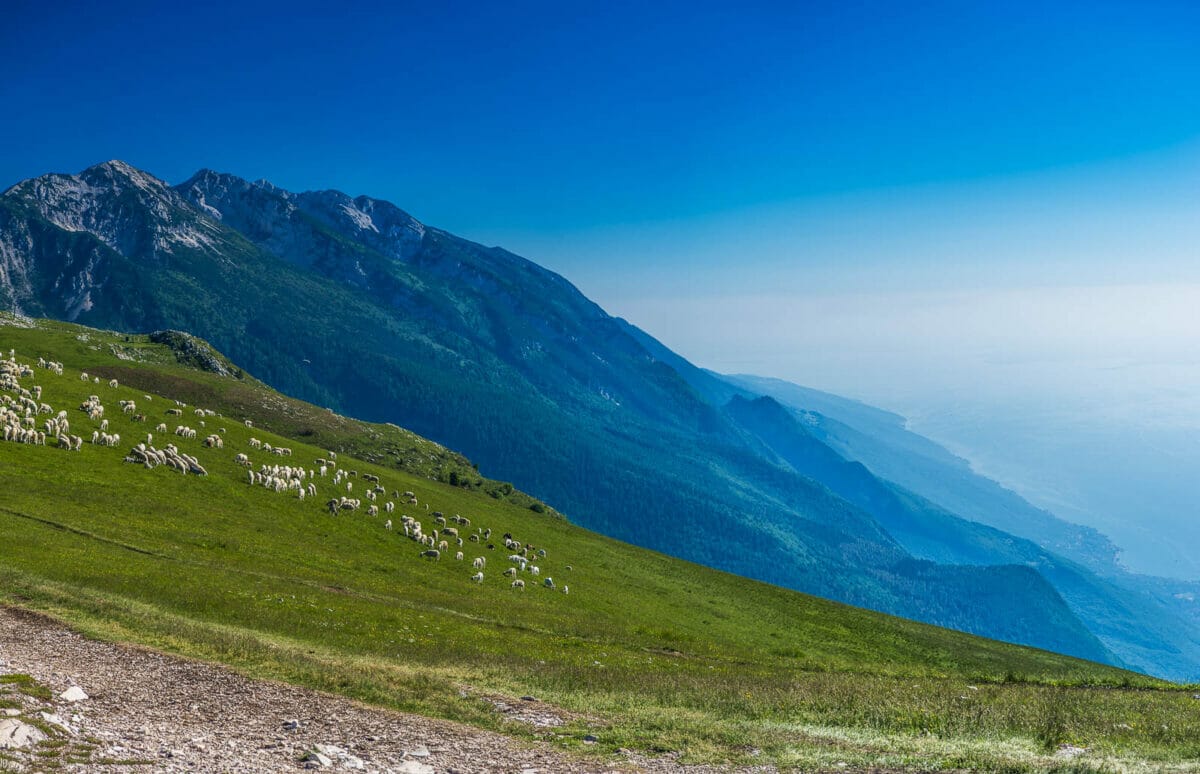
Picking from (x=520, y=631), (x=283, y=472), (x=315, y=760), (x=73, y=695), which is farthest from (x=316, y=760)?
(x=283, y=472)

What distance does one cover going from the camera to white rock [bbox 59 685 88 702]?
1914 cm

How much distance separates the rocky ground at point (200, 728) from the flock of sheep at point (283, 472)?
1668 inches

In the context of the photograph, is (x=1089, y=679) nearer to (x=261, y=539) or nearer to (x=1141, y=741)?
(x=1141, y=741)

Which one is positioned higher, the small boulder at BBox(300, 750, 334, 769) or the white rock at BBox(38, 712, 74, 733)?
the small boulder at BBox(300, 750, 334, 769)

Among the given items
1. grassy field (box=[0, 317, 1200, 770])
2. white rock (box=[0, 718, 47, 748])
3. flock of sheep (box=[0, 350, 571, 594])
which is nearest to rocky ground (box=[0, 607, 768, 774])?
white rock (box=[0, 718, 47, 748])

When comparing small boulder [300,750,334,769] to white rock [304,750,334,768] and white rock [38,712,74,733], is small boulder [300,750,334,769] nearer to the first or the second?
white rock [304,750,334,768]

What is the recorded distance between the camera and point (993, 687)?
39.5 m

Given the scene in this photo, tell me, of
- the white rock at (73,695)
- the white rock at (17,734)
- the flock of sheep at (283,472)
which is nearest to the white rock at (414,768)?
the white rock at (17,734)

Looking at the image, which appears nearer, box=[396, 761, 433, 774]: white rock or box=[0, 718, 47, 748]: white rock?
box=[0, 718, 47, 748]: white rock

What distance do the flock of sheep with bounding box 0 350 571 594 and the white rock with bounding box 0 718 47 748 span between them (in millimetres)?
49148

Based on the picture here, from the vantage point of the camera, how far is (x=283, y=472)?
253 feet

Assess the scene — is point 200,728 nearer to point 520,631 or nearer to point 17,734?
point 17,734

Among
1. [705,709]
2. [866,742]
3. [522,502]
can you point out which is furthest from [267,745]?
[522,502]

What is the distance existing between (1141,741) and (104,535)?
61.8 m
